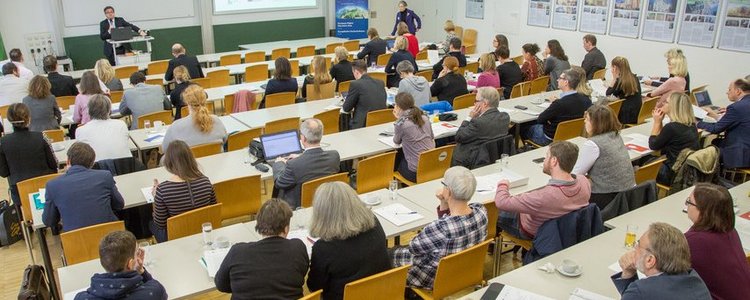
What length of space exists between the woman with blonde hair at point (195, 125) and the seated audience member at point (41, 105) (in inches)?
80.3

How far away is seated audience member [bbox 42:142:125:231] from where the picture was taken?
14.1ft

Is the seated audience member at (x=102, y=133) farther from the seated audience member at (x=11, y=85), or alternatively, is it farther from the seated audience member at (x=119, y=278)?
the seated audience member at (x=11, y=85)

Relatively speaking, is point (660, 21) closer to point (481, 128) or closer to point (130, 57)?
point (481, 128)

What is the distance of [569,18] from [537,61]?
365 centimetres

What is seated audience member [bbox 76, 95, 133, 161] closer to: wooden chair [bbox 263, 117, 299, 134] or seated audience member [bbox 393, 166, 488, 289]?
wooden chair [bbox 263, 117, 299, 134]

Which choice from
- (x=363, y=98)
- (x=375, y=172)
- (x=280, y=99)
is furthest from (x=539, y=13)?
(x=375, y=172)

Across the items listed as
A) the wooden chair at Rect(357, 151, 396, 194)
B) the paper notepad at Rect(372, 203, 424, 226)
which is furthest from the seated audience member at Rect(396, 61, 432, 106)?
the paper notepad at Rect(372, 203, 424, 226)

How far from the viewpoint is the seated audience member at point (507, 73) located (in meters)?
9.12

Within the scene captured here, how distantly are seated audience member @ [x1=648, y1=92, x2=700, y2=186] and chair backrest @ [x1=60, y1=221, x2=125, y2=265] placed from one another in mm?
4966

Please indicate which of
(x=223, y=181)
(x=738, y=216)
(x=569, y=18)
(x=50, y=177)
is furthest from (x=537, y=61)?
(x=50, y=177)

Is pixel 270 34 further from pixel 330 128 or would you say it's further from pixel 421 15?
pixel 330 128

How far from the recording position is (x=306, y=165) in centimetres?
495

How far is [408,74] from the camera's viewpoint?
7781mm

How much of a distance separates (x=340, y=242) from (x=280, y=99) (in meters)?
4.98
